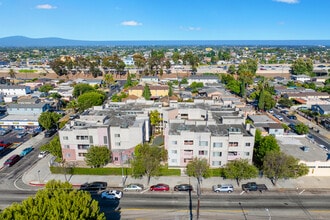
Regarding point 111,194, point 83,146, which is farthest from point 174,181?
point 83,146

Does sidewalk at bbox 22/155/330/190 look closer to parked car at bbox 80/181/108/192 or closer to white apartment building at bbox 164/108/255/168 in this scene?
parked car at bbox 80/181/108/192

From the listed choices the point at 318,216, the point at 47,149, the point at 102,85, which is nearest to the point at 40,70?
the point at 102,85

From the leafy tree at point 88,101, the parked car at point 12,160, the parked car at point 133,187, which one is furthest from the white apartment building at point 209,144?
the leafy tree at point 88,101

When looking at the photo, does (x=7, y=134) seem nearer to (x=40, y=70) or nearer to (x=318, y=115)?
(x=318, y=115)

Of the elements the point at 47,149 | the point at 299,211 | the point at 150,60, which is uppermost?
the point at 150,60

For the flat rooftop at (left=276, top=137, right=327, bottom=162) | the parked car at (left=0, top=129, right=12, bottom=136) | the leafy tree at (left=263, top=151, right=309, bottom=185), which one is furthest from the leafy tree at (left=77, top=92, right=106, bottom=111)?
the leafy tree at (left=263, top=151, right=309, bottom=185)

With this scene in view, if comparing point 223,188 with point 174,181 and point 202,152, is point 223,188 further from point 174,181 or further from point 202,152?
point 174,181
